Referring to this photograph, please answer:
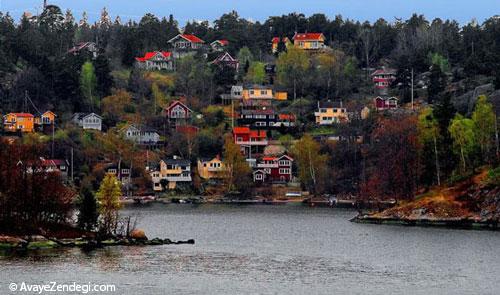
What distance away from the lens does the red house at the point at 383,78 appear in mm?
172750

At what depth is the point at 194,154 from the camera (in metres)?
149

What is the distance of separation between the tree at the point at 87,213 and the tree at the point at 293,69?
96502mm

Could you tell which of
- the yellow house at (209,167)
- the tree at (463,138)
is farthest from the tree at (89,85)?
the tree at (463,138)

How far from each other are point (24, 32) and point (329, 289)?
131296 mm

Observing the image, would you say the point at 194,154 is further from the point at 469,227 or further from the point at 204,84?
the point at 469,227

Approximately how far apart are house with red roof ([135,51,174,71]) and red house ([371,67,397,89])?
3256 cm

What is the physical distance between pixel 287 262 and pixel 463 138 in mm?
36405

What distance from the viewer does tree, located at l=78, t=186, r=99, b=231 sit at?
247 ft

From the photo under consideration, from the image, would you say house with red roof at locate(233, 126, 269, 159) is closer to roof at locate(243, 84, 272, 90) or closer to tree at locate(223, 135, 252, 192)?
tree at locate(223, 135, 252, 192)

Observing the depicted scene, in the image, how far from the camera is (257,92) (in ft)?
554

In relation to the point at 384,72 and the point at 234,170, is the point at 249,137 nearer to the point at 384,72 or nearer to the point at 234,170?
the point at 234,170

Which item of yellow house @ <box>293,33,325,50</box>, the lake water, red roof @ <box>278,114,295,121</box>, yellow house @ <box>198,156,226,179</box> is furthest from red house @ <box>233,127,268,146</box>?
the lake water

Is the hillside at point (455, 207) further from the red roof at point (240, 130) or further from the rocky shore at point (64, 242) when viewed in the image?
the red roof at point (240, 130)

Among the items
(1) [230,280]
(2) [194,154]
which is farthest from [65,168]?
(1) [230,280]
